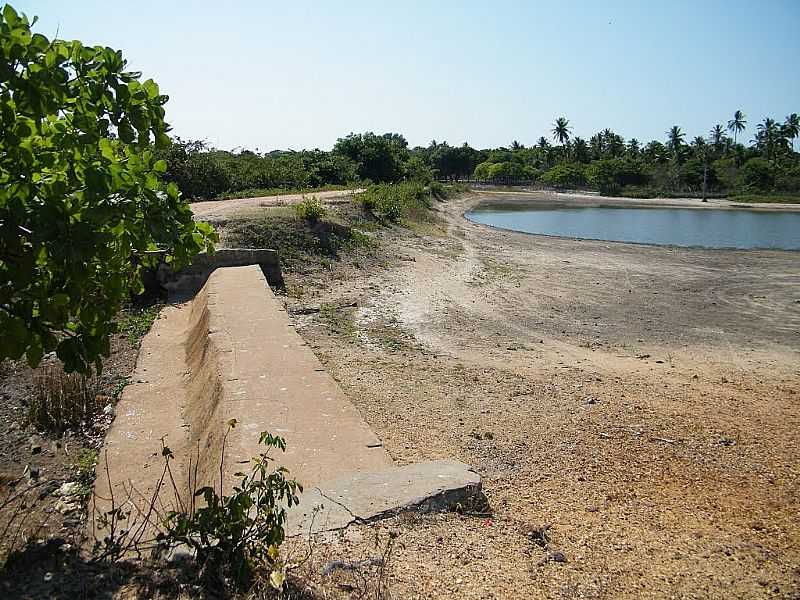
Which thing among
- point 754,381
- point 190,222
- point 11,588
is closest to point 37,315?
point 190,222

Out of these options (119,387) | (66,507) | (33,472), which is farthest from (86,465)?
(119,387)

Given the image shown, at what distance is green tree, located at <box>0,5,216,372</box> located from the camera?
2.57 meters

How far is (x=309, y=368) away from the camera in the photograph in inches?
243

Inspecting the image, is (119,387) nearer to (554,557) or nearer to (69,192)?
(69,192)

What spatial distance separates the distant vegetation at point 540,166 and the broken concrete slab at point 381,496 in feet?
38.6

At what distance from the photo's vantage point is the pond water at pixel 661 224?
99.0 ft

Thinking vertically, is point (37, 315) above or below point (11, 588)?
above

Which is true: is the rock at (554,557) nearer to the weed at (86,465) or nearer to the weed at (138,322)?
the weed at (86,465)

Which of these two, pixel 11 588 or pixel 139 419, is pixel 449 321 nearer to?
pixel 139 419

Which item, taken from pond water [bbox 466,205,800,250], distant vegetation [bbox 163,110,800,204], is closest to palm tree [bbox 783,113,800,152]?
distant vegetation [bbox 163,110,800,204]

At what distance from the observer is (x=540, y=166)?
3671 inches

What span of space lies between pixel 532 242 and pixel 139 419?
20373 mm

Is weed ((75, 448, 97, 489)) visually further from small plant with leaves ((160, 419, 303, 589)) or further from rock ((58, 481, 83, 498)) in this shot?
small plant with leaves ((160, 419, 303, 589))

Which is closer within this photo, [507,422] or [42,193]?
[42,193]
